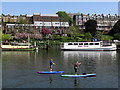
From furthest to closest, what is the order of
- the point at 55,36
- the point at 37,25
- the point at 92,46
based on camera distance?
1. the point at 37,25
2. the point at 55,36
3. the point at 92,46

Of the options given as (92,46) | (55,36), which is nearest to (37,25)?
(55,36)

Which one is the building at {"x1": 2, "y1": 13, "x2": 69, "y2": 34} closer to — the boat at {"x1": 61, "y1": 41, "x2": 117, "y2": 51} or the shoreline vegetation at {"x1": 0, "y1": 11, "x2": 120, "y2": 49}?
the shoreline vegetation at {"x1": 0, "y1": 11, "x2": 120, "y2": 49}

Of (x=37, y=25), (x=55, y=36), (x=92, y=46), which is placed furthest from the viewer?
(x=37, y=25)

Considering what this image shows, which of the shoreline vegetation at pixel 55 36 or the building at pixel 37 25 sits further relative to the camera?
the building at pixel 37 25

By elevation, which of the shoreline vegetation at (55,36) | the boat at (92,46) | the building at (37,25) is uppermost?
the building at (37,25)

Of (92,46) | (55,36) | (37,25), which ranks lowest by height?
(92,46)

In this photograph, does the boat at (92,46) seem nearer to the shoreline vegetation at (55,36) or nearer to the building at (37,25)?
the shoreline vegetation at (55,36)

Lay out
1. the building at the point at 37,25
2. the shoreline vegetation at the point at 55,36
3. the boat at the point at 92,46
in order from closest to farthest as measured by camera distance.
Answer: the boat at the point at 92,46 < the shoreline vegetation at the point at 55,36 < the building at the point at 37,25

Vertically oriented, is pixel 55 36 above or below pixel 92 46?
above

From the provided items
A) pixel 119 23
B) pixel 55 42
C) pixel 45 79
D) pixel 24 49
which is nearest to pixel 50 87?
pixel 45 79

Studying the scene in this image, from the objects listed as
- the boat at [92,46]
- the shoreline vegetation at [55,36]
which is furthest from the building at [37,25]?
the boat at [92,46]

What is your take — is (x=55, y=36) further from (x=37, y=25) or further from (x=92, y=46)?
(x=92, y=46)

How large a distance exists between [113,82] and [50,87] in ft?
32.5

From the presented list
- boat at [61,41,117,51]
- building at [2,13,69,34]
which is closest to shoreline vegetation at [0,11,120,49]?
building at [2,13,69,34]
